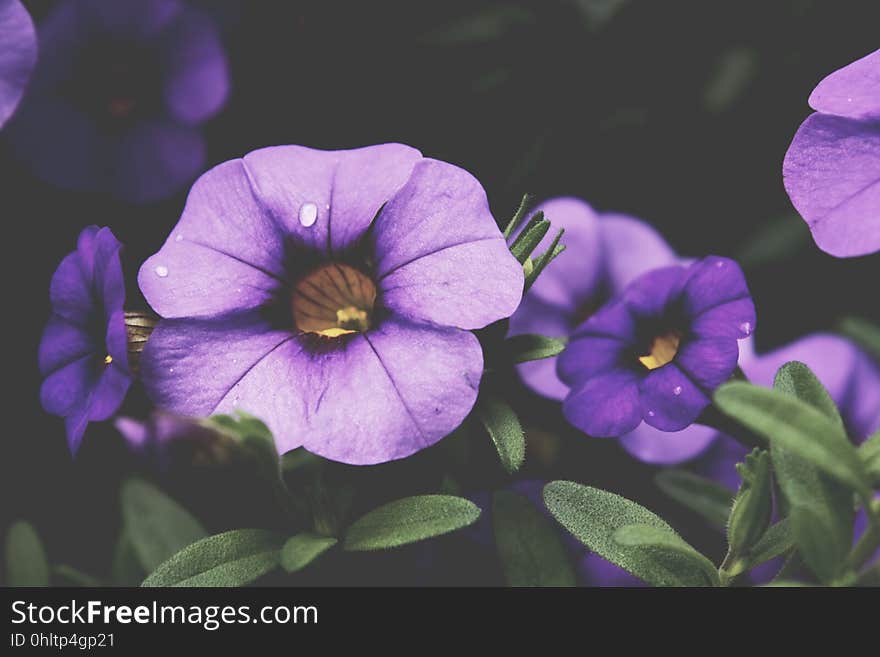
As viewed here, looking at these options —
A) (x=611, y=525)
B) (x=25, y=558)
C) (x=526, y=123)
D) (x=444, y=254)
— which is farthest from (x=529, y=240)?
(x=25, y=558)

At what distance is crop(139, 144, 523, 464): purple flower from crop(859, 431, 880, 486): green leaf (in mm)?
239

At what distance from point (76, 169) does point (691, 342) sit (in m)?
0.64

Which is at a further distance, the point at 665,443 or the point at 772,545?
the point at 665,443

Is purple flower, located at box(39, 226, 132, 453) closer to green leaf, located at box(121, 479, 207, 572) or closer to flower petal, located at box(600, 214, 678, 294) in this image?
green leaf, located at box(121, 479, 207, 572)

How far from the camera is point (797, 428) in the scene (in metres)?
0.57

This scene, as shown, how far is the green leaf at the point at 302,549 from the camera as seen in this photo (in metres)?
0.66

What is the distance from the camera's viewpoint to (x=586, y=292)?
3.22ft

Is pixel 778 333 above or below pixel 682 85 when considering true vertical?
below

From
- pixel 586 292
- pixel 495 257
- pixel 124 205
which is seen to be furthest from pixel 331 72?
pixel 495 257

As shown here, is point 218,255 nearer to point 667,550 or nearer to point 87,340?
point 87,340

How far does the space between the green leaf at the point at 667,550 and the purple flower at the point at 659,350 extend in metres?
0.09

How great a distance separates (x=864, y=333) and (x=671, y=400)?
363 millimetres

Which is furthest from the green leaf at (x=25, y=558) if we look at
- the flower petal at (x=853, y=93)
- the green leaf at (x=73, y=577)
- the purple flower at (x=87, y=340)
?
the flower petal at (x=853, y=93)

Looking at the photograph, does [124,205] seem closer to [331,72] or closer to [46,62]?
[46,62]
